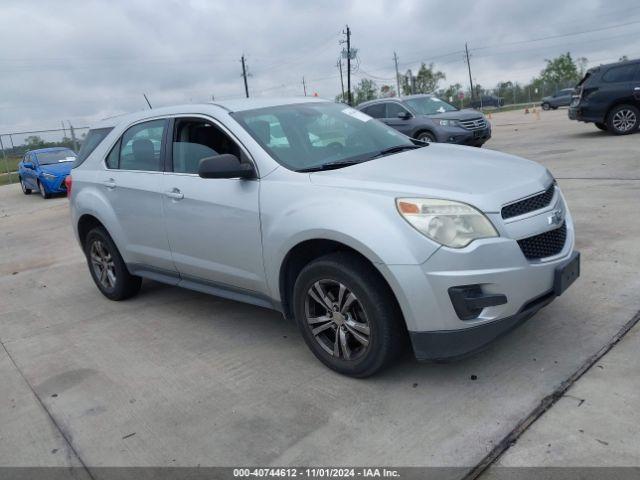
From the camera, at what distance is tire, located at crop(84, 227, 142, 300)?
5289 millimetres

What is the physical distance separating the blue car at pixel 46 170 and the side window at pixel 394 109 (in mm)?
8580

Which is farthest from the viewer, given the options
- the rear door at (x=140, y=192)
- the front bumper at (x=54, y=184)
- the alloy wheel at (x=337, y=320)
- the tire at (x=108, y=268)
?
the front bumper at (x=54, y=184)

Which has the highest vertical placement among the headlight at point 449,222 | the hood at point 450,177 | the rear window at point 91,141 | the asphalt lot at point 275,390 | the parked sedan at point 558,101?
the parked sedan at point 558,101

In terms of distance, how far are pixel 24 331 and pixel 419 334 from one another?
367cm

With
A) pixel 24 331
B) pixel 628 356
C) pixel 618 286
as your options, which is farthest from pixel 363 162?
pixel 24 331

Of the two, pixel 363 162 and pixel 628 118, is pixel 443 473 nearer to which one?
pixel 363 162

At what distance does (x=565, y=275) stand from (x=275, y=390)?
1820 millimetres

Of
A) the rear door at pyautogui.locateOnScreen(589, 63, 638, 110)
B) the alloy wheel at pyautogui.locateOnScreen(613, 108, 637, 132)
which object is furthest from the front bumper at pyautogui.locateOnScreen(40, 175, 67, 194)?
the alloy wheel at pyautogui.locateOnScreen(613, 108, 637, 132)

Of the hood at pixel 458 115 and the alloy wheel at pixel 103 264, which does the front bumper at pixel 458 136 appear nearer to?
the hood at pixel 458 115

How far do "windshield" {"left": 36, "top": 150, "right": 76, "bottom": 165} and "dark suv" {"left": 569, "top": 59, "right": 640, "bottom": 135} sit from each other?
14057mm

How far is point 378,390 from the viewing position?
11.0ft

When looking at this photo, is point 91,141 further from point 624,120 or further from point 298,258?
point 624,120

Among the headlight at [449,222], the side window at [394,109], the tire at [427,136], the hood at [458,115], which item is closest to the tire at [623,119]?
the hood at [458,115]

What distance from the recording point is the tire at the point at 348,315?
3.19 meters
